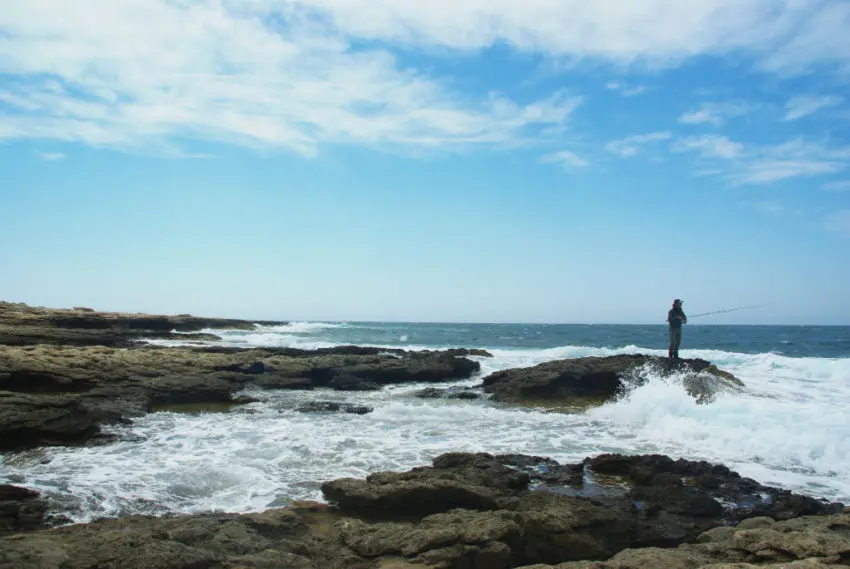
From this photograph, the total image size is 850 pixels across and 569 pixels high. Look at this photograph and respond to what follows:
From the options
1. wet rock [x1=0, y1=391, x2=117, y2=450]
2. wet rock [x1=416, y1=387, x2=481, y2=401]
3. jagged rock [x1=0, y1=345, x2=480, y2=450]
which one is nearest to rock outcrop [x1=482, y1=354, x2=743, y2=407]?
wet rock [x1=416, y1=387, x2=481, y2=401]

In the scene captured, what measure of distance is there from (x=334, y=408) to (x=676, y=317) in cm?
1090

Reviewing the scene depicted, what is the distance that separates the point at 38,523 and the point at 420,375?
14.6m

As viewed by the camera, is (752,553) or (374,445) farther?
(374,445)

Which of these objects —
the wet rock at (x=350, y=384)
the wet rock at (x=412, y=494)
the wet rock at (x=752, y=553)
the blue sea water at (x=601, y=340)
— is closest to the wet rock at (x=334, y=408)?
the wet rock at (x=350, y=384)

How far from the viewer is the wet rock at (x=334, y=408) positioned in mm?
13384

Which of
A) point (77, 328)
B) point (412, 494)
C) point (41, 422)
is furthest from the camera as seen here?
point (77, 328)

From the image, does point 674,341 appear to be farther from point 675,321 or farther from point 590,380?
point 590,380

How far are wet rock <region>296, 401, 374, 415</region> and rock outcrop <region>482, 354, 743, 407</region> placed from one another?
4.28 m

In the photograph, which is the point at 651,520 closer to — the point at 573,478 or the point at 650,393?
the point at 573,478

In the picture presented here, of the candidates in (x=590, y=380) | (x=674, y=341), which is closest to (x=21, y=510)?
(x=590, y=380)

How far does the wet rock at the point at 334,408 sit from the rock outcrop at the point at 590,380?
14.0 feet

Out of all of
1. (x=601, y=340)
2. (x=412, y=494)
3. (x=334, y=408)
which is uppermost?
(x=412, y=494)

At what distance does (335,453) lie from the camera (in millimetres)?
9219

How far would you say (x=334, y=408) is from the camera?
1367 centimetres
